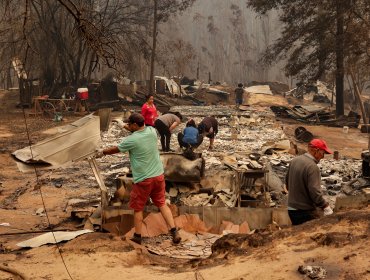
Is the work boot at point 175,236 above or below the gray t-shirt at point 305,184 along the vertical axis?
below

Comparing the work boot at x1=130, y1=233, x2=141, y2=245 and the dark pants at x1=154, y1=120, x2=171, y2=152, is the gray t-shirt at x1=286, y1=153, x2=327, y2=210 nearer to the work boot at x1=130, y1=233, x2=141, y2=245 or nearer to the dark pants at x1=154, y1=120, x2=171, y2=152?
the work boot at x1=130, y1=233, x2=141, y2=245

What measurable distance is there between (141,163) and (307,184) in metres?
1.92

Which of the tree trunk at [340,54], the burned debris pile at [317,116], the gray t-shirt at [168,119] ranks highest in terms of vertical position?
the tree trunk at [340,54]

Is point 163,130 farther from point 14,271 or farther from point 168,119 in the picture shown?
point 14,271

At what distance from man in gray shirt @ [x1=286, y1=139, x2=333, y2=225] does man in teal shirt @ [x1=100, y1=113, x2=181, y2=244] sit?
153 cm

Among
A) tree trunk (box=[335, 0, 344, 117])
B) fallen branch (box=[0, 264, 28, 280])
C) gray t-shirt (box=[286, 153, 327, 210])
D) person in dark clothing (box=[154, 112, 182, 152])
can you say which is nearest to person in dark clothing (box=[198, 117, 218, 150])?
person in dark clothing (box=[154, 112, 182, 152])

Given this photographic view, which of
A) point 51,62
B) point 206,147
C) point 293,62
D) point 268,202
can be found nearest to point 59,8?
point 51,62

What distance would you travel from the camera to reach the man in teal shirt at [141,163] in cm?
566

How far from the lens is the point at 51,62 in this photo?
91.8ft

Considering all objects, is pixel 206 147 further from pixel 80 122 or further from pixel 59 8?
pixel 59 8

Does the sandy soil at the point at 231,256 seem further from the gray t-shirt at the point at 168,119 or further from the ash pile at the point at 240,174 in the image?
the gray t-shirt at the point at 168,119

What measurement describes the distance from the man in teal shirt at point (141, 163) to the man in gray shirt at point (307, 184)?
153 centimetres

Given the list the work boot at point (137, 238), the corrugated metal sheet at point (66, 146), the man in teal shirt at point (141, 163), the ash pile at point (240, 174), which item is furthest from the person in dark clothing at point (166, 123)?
the work boot at point (137, 238)

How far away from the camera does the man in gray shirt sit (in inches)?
199
